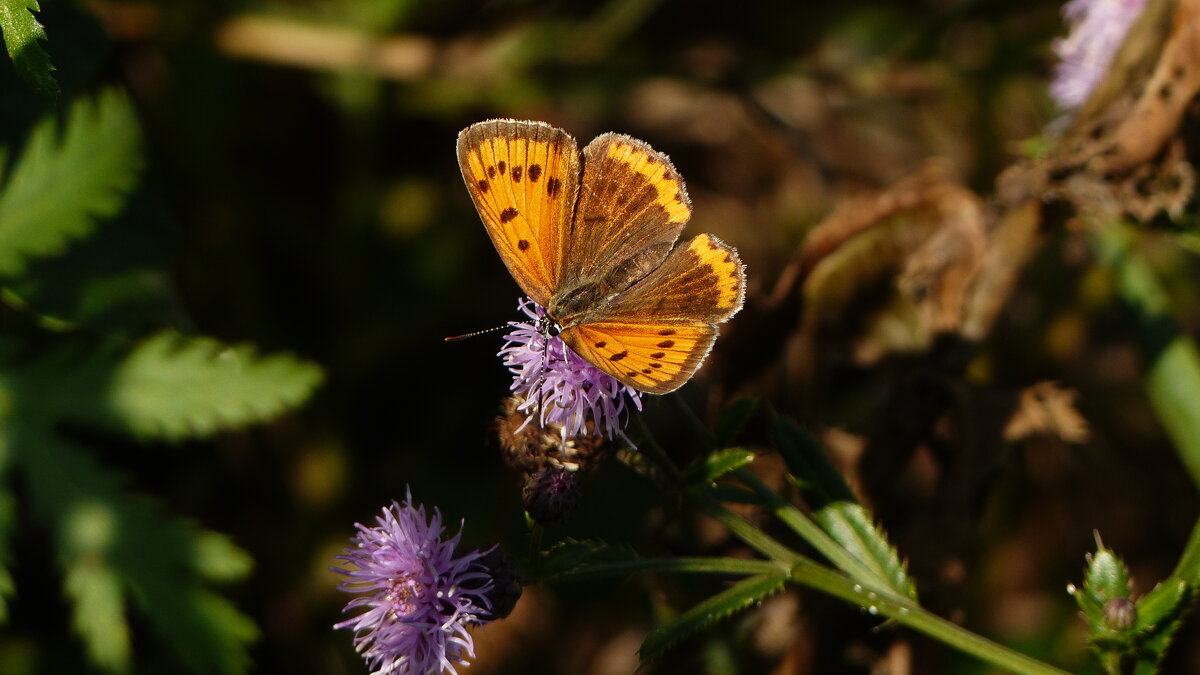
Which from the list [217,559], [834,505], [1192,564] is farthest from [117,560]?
[1192,564]

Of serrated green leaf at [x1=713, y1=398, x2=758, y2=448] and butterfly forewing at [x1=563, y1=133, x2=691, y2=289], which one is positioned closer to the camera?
serrated green leaf at [x1=713, y1=398, x2=758, y2=448]

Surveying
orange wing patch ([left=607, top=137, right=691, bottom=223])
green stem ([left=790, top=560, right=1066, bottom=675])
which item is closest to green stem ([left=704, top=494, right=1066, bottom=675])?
green stem ([left=790, top=560, right=1066, bottom=675])

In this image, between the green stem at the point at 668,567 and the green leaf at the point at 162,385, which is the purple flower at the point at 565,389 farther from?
the green leaf at the point at 162,385

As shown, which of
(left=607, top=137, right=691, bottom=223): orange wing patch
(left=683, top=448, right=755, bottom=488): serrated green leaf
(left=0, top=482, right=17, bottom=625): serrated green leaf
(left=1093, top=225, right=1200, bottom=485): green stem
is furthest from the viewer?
(left=1093, top=225, right=1200, bottom=485): green stem

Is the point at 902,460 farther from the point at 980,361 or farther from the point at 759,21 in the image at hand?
the point at 759,21

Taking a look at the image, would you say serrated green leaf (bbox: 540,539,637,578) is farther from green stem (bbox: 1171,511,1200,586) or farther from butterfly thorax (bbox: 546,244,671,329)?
green stem (bbox: 1171,511,1200,586)

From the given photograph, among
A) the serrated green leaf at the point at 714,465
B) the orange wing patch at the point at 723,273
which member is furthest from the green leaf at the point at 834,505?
the orange wing patch at the point at 723,273

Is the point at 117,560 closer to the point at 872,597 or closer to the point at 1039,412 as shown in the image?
the point at 872,597
